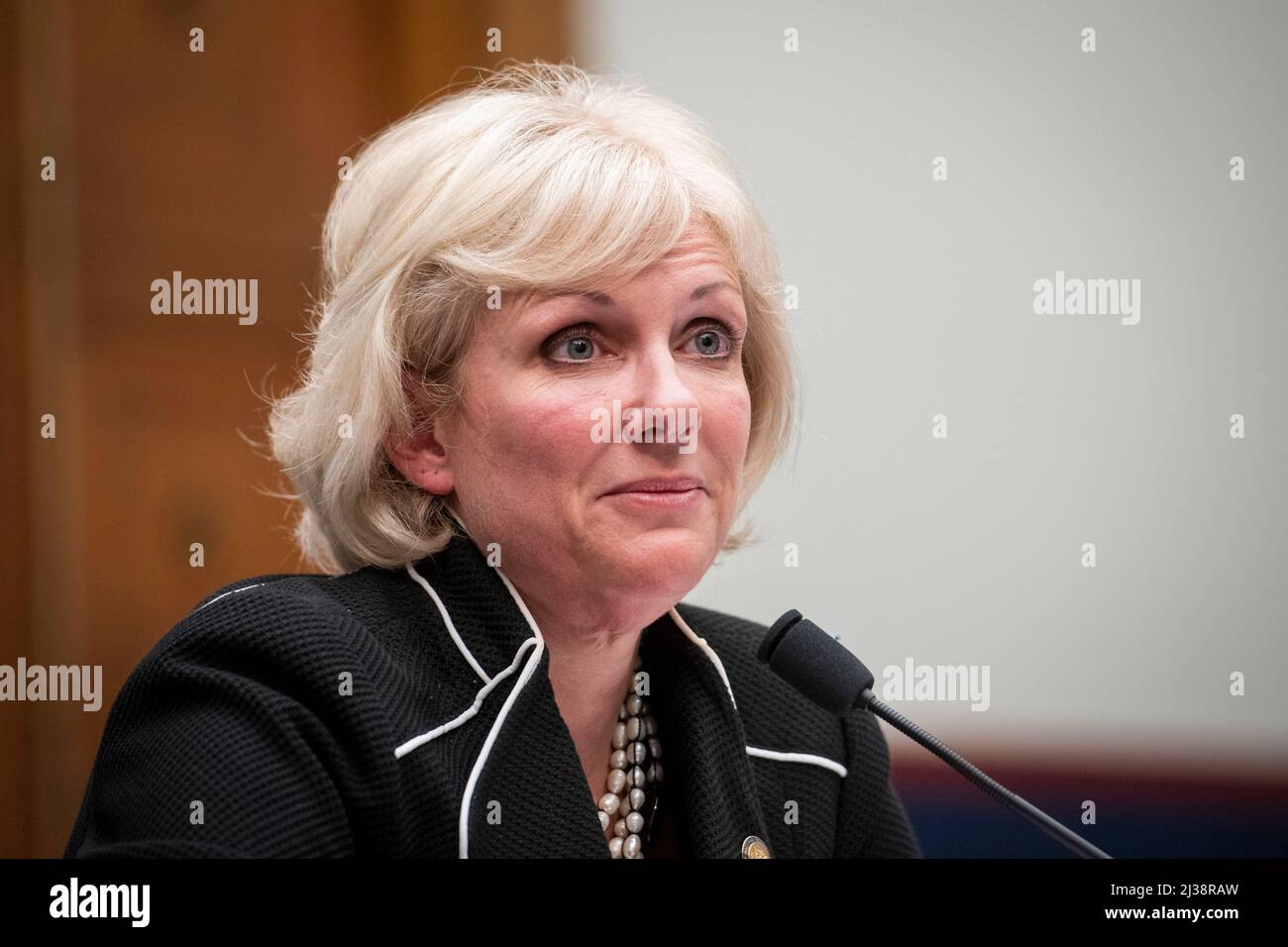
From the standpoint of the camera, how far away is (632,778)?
166cm

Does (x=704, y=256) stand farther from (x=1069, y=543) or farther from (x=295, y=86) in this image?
(x=295, y=86)

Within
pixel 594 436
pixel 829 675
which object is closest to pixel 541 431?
pixel 594 436

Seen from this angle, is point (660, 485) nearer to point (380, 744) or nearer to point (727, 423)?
point (727, 423)

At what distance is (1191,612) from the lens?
1.86m

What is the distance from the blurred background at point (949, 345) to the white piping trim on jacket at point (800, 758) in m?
0.14

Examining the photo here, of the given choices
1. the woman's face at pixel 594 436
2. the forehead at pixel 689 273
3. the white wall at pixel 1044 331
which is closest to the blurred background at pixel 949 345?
the white wall at pixel 1044 331

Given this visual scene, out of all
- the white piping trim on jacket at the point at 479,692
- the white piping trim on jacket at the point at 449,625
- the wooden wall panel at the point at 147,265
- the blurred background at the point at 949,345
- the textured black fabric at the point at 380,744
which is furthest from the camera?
the wooden wall panel at the point at 147,265

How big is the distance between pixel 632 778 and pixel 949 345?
0.79 meters

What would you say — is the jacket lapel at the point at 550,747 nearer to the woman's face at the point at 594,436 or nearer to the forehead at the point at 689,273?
the woman's face at the point at 594,436

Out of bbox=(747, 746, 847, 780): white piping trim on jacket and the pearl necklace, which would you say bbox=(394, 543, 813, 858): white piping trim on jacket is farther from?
bbox=(747, 746, 847, 780): white piping trim on jacket

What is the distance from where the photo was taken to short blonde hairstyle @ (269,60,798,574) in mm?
1479

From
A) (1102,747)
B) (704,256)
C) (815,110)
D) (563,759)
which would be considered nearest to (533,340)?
(704,256)

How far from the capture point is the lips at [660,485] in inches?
58.4

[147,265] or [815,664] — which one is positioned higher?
[147,265]
